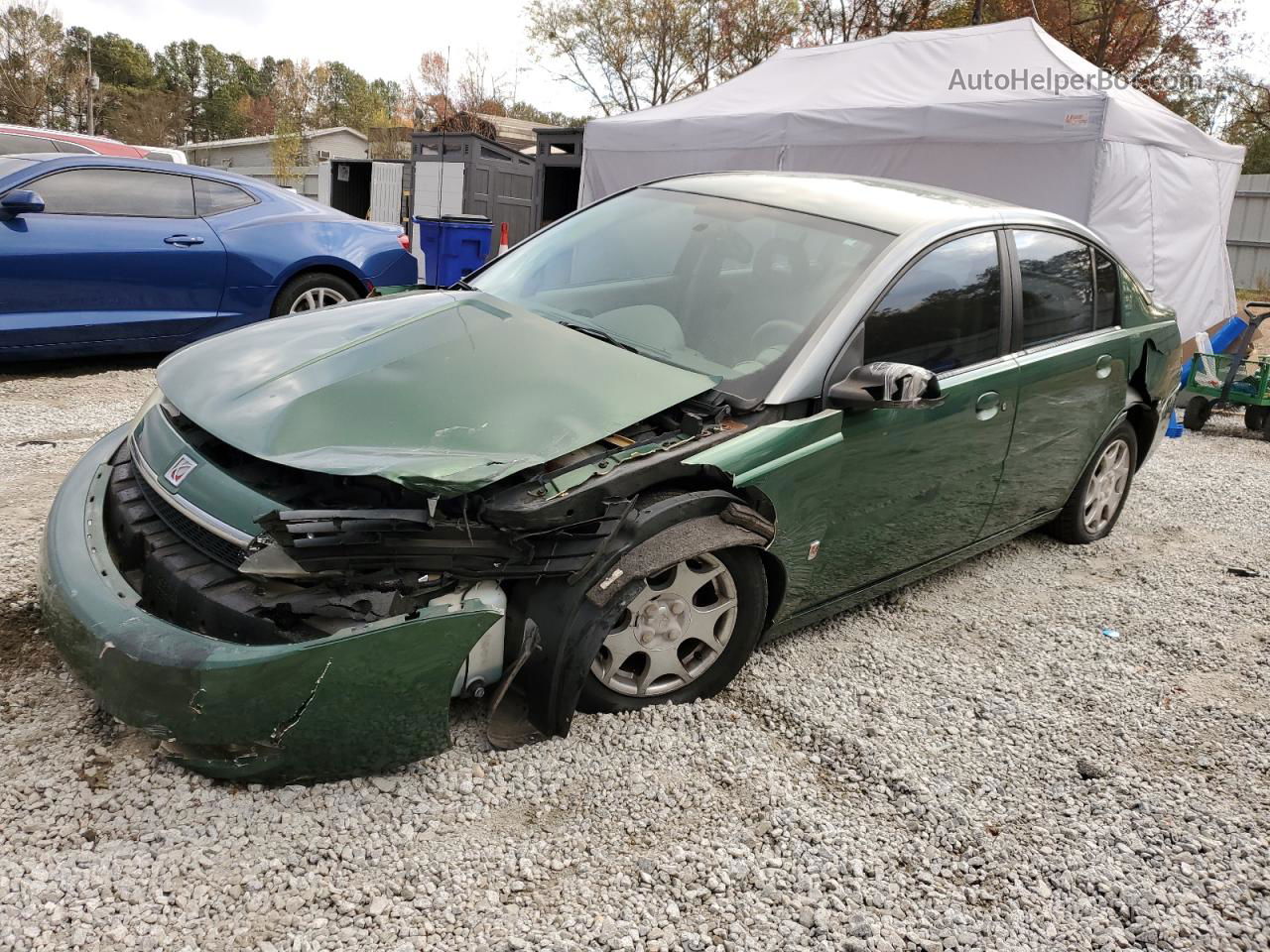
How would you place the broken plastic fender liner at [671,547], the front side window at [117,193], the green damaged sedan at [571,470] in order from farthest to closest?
the front side window at [117,193], the broken plastic fender liner at [671,547], the green damaged sedan at [571,470]

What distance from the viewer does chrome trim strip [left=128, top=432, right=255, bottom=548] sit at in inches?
95.0

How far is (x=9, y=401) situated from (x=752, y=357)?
4.82 m

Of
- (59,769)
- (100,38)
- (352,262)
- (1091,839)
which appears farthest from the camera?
(100,38)

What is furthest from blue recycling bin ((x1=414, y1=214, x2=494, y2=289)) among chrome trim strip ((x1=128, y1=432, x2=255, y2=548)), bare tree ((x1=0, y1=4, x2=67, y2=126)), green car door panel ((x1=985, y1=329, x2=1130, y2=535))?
bare tree ((x1=0, y1=4, x2=67, y2=126))

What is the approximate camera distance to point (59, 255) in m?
6.03

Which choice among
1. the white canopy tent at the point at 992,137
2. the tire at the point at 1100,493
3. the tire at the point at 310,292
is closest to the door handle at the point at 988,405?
the tire at the point at 1100,493

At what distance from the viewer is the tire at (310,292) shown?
706 cm

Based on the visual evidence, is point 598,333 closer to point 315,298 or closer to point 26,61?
point 315,298

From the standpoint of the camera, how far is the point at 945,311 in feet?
11.4

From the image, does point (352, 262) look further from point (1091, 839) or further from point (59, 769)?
point (1091, 839)

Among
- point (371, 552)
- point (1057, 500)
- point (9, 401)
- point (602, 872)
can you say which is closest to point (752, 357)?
point (371, 552)

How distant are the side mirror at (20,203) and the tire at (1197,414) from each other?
28.5 feet

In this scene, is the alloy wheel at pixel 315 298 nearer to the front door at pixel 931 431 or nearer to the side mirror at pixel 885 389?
the front door at pixel 931 431

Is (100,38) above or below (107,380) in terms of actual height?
above
